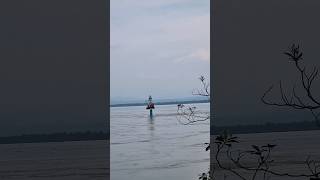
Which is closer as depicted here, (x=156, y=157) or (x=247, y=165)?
(x=247, y=165)

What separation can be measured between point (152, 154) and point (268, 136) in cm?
252
